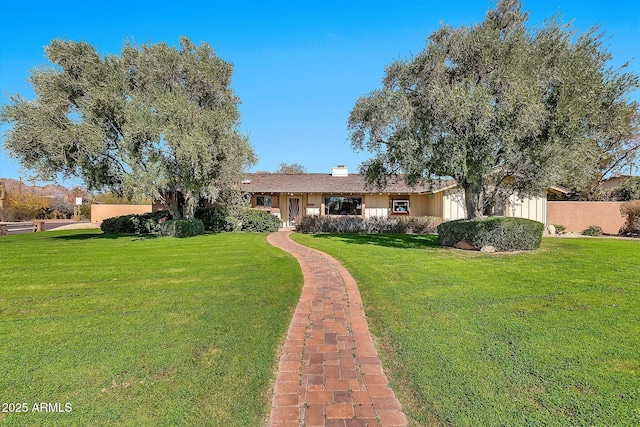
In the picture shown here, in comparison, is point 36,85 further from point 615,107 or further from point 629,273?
point 615,107

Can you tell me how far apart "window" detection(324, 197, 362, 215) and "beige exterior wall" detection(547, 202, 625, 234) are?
41.6 ft

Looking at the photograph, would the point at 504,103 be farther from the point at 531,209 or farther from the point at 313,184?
the point at 313,184

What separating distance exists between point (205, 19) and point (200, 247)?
9497mm

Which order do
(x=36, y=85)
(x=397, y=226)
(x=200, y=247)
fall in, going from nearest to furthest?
(x=200, y=247), (x=36, y=85), (x=397, y=226)

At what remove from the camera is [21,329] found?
4172 millimetres

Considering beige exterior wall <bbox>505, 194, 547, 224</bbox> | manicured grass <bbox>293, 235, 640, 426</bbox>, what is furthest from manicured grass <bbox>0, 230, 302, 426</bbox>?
beige exterior wall <bbox>505, 194, 547, 224</bbox>

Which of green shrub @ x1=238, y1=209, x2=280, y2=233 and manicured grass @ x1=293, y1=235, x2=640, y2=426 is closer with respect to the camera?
manicured grass @ x1=293, y1=235, x2=640, y2=426

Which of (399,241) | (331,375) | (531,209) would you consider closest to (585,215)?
(531,209)

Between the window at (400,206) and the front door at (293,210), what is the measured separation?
23.5 ft

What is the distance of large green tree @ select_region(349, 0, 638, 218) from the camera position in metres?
9.90

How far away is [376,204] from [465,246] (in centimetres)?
1184

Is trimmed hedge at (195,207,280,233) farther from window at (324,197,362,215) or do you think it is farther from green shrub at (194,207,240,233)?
Result: window at (324,197,362,215)

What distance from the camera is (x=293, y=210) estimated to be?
24391 mm

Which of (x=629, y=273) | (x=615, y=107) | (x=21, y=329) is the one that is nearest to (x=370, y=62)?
(x=615, y=107)
